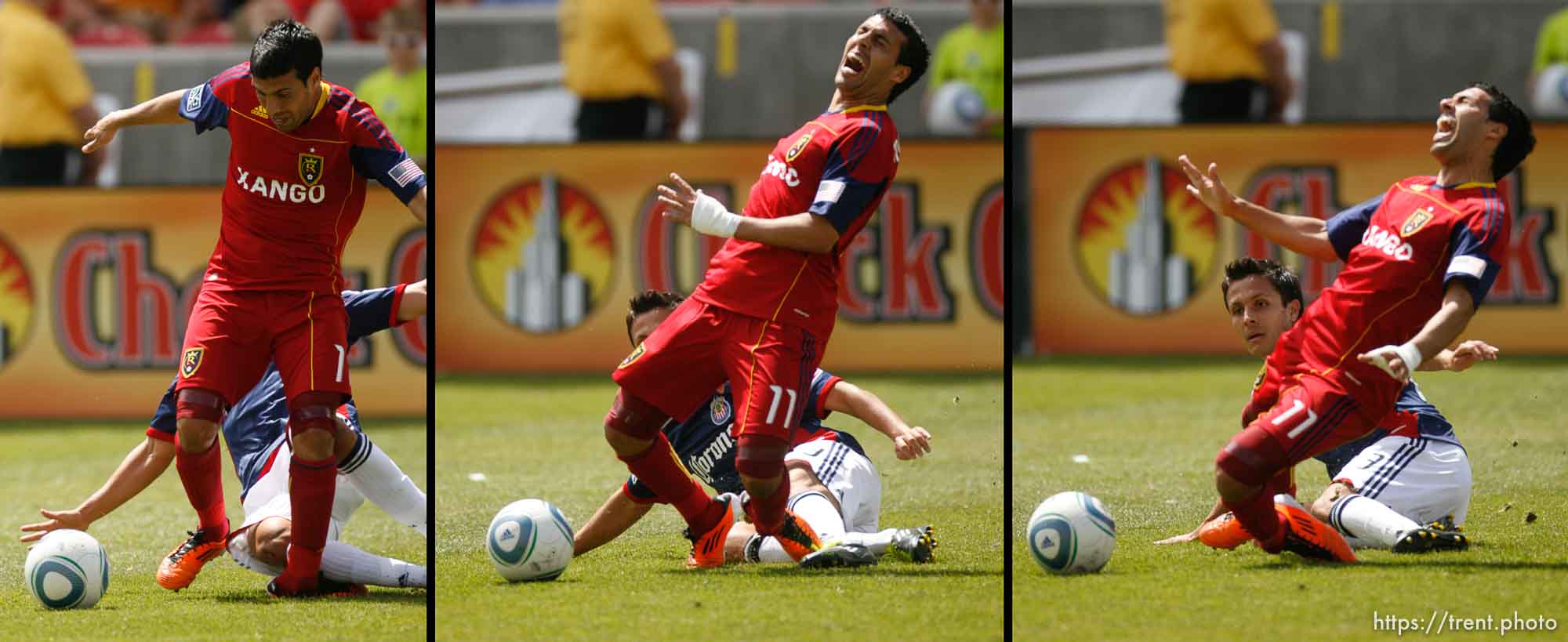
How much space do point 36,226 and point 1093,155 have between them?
6305mm

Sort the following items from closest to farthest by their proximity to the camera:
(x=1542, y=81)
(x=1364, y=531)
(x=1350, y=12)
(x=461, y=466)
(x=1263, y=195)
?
(x=1364, y=531) < (x=461, y=466) < (x=1263, y=195) < (x=1542, y=81) < (x=1350, y=12)

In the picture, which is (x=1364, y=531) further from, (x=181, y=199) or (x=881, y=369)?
(x=181, y=199)

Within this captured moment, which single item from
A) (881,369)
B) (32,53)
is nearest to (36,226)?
(32,53)

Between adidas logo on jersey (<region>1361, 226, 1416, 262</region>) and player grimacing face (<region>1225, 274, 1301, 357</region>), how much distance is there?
0.79 m

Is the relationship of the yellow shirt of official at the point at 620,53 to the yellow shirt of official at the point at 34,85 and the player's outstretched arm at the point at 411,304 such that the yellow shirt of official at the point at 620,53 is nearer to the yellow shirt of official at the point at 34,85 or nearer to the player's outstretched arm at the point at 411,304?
the yellow shirt of official at the point at 34,85

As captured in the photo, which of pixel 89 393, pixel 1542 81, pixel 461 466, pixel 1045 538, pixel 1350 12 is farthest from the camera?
pixel 1350 12

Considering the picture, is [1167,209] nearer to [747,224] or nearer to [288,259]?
[747,224]

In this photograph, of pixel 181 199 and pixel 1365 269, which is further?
pixel 181 199

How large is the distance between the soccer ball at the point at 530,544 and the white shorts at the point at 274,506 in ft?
1.64

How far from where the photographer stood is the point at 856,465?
608cm

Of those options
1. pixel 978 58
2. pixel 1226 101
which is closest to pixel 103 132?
pixel 978 58

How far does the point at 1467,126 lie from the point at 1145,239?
21.3ft

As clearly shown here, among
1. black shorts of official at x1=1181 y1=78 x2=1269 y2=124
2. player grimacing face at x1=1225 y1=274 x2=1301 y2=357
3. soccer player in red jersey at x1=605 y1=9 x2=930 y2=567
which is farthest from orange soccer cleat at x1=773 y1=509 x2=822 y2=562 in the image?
black shorts of official at x1=1181 y1=78 x2=1269 y2=124

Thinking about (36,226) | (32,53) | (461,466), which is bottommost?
(461,466)
